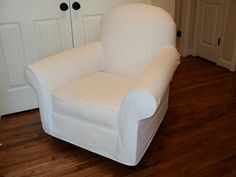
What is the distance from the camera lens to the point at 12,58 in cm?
204

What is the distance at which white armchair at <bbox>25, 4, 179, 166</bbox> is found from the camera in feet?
4.60

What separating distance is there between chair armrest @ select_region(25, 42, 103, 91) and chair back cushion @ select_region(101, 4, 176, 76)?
11cm

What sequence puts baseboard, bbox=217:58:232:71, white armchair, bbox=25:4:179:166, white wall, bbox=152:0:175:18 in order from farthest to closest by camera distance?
baseboard, bbox=217:58:232:71, white wall, bbox=152:0:175:18, white armchair, bbox=25:4:179:166

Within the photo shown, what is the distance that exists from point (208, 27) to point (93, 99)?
226 cm

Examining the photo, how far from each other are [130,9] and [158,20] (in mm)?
223

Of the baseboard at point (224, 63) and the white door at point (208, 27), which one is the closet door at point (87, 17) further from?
the baseboard at point (224, 63)

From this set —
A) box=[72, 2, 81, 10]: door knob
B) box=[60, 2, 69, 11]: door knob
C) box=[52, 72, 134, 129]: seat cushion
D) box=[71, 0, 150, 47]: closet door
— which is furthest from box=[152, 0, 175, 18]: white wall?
box=[52, 72, 134, 129]: seat cushion

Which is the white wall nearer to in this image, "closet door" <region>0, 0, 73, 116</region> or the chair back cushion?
the chair back cushion

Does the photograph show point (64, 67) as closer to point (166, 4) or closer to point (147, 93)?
point (147, 93)

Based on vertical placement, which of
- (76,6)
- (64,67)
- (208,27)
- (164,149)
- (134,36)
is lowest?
(164,149)

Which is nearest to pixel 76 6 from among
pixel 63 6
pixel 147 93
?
pixel 63 6

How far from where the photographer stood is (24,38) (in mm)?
2021

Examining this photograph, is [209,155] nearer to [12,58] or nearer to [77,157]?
[77,157]

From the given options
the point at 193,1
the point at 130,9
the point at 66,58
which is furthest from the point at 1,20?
the point at 193,1
